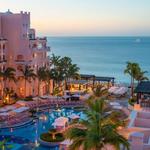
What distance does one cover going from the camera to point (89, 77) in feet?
217

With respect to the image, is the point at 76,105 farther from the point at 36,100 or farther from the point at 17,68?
the point at 17,68

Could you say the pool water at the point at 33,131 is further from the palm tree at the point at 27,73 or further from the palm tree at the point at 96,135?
the palm tree at the point at 96,135

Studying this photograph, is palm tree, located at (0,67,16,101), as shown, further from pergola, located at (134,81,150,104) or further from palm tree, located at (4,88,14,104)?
pergola, located at (134,81,150,104)

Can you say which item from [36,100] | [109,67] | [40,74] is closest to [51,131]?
[36,100]

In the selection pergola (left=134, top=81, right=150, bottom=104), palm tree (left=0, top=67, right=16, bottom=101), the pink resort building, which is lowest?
pergola (left=134, top=81, right=150, bottom=104)

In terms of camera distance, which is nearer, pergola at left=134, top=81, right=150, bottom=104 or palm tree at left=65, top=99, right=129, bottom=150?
palm tree at left=65, top=99, right=129, bottom=150

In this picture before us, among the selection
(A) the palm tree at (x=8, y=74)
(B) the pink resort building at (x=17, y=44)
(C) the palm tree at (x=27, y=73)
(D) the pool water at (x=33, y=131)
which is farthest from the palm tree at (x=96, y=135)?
(B) the pink resort building at (x=17, y=44)

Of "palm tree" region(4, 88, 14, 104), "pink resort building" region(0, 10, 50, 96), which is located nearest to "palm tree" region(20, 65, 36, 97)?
"pink resort building" region(0, 10, 50, 96)

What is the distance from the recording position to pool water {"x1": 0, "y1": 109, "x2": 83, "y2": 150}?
108ft

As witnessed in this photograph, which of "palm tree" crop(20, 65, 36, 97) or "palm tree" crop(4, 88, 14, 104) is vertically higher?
"palm tree" crop(20, 65, 36, 97)

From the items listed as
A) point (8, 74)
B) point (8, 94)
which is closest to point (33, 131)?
point (8, 94)

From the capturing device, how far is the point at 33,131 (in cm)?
3775

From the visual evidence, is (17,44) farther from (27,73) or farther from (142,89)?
(142,89)

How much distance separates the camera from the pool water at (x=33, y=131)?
32.8 metres
